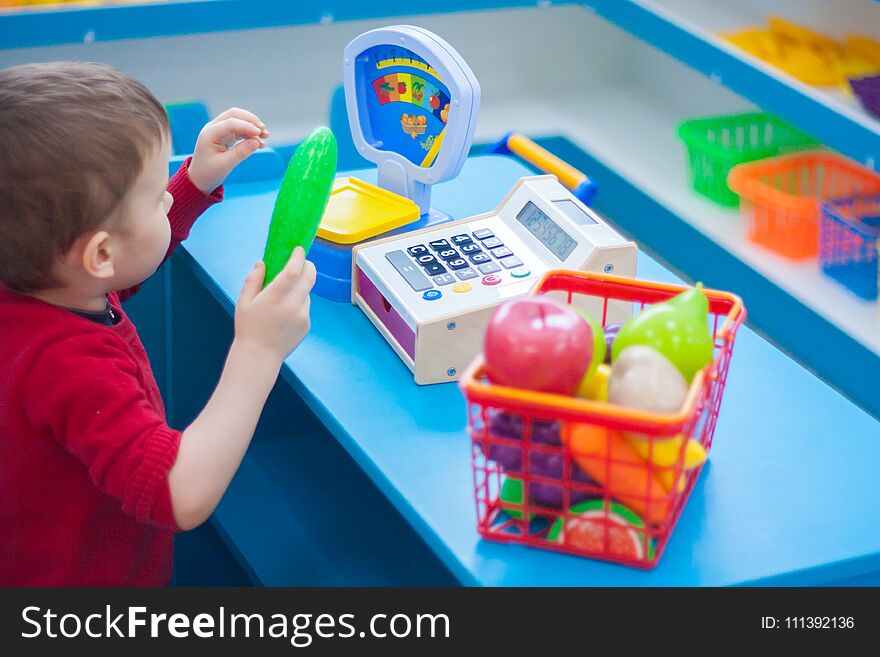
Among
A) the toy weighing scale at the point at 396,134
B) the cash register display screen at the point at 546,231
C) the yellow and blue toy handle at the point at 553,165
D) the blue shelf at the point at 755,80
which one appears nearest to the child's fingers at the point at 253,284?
the toy weighing scale at the point at 396,134

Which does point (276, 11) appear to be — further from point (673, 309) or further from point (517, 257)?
point (673, 309)

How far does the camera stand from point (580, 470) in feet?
3.30

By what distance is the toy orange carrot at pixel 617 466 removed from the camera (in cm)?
97

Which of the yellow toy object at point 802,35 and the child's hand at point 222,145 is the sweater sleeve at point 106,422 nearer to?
the child's hand at point 222,145

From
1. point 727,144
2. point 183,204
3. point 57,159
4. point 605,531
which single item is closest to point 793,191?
point 727,144

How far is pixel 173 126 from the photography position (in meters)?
2.24

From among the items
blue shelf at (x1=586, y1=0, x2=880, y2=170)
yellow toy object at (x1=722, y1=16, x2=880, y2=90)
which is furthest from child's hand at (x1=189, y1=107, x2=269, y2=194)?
yellow toy object at (x1=722, y1=16, x2=880, y2=90)

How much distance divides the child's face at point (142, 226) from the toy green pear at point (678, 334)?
0.49m

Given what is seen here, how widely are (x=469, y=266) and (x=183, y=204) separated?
40 centimetres

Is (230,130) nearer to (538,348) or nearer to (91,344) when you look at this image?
(91,344)

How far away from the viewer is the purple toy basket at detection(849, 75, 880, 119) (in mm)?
2051

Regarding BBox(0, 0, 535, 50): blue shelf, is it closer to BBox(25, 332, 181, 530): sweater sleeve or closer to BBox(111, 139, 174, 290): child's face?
BBox(111, 139, 174, 290): child's face

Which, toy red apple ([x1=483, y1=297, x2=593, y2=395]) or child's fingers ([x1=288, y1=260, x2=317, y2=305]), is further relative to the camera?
child's fingers ([x1=288, y1=260, x2=317, y2=305])

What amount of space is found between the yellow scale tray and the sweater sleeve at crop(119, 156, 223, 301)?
0.54ft
